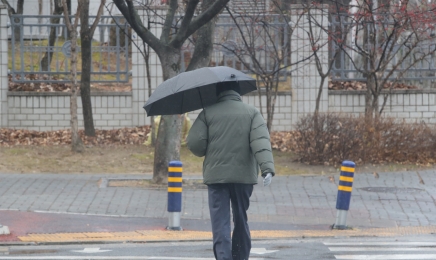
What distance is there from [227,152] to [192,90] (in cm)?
73

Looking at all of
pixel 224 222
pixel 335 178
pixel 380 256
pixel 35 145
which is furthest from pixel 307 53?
pixel 224 222

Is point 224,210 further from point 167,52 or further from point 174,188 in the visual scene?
point 167,52

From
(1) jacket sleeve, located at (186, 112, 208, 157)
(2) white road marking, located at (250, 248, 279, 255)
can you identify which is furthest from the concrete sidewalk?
(1) jacket sleeve, located at (186, 112, 208, 157)

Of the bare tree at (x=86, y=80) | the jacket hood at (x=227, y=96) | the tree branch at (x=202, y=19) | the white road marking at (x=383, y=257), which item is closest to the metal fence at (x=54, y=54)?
the bare tree at (x=86, y=80)

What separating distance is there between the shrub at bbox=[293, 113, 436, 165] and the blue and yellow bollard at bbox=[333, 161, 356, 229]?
4.80m

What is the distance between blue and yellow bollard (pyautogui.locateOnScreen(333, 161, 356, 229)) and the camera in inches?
392

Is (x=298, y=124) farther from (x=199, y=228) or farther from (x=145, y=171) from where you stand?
(x=199, y=228)

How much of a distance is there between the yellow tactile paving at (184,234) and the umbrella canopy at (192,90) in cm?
232

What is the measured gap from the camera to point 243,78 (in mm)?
7164

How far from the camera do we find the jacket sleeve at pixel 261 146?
22.1 feet

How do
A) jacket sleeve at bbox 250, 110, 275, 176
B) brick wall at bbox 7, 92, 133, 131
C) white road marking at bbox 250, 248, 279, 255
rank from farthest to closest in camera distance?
Answer: brick wall at bbox 7, 92, 133, 131, white road marking at bbox 250, 248, 279, 255, jacket sleeve at bbox 250, 110, 275, 176

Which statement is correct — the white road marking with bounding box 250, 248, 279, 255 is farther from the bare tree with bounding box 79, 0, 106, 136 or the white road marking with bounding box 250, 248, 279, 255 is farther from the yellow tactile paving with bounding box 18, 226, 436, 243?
the bare tree with bounding box 79, 0, 106, 136

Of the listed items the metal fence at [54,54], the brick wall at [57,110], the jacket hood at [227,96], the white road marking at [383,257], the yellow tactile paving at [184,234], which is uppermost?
the metal fence at [54,54]

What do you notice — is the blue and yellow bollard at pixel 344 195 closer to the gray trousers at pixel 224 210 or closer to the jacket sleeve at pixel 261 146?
the gray trousers at pixel 224 210
